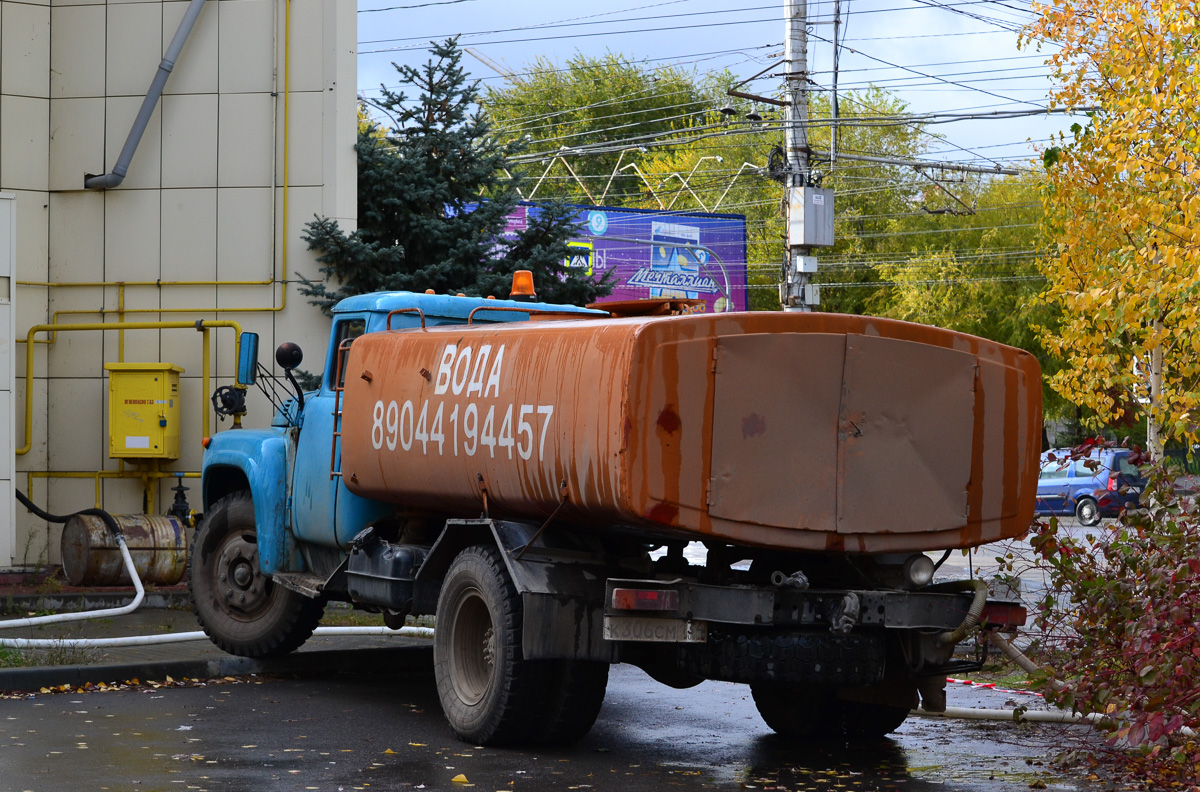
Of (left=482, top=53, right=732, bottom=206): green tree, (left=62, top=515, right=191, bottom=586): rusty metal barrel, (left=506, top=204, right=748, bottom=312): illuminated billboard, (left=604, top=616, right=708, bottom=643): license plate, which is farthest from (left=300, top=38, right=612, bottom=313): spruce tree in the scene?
(left=482, top=53, right=732, bottom=206): green tree

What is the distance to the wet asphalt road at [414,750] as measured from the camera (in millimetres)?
6898

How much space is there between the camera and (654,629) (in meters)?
7.06

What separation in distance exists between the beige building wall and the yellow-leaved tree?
307 inches

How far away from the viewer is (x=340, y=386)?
387 inches

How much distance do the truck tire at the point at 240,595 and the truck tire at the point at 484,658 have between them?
2.26 meters

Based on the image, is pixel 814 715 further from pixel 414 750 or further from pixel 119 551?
pixel 119 551

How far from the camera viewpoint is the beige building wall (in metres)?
14.8

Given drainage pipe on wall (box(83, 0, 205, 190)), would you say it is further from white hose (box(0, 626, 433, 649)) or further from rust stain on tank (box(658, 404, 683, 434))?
rust stain on tank (box(658, 404, 683, 434))

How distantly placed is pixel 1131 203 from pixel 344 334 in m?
10.2

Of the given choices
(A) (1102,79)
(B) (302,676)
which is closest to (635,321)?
(B) (302,676)

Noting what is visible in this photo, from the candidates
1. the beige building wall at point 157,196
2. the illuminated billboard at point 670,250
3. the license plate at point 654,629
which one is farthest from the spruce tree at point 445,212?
the illuminated billboard at point 670,250

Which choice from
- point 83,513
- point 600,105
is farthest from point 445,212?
point 600,105

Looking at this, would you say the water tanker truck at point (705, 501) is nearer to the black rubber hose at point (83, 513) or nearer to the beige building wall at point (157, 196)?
the black rubber hose at point (83, 513)

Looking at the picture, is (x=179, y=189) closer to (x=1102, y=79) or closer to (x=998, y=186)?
(x=1102, y=79)
